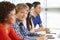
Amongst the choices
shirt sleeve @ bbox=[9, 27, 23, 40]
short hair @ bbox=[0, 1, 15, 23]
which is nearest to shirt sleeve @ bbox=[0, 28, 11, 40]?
short hair @ bbox=[0, 1, 15, 23]

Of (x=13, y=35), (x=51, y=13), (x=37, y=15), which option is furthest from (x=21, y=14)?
(x=51, y=13)

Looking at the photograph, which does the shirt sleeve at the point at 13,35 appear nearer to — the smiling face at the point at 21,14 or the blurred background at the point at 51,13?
the smiling face at the point at 21,14

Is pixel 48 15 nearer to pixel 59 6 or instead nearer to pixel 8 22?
pixel 59 6

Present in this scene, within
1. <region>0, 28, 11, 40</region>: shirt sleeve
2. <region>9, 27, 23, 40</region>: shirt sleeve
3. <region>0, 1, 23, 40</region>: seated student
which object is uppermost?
<region>0, 1, 23, 40</region>: seated student

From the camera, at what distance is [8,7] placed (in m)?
1.69

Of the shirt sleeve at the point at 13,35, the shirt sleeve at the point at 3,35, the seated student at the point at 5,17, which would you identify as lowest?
the shirt sleeve at the point at 13,35

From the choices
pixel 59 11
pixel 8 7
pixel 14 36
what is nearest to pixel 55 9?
pixel 59 11

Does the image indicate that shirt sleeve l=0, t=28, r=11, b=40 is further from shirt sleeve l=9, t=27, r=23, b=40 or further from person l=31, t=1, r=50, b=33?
person l=31, t=1, r=50, b=33

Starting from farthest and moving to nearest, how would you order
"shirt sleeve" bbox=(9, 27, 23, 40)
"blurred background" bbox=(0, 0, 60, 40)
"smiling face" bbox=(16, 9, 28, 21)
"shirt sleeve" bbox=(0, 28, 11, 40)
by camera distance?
"blurred background" bbox=(0, 0, 60, 40), "smiling face" bbox=(16, 9, 28, 21), "shirt sleeve" bbox=(9, 27, 23, 40), "shirt sleeve" bbox=(0, 28, 11, 40)

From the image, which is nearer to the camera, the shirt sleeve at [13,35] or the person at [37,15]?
the shirt sleeve at [13,35]

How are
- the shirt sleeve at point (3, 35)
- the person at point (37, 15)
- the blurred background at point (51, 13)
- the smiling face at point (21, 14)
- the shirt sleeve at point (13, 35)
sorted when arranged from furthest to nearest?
the blurred background at point (51, 13), the person at point (37, 15), the smiling face at point (21, 14), the shirt sleeve at point (13, 35), the shirt sleeve at point (3, 35)

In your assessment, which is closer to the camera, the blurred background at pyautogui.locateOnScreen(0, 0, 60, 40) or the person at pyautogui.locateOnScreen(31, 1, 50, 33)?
the person at pyautogui.locateOnScreen(31, 1, 50, 33)

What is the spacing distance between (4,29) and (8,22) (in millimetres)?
75

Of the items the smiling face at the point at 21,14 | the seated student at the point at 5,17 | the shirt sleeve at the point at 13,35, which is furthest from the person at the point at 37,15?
the seated student at the point at 5,17
